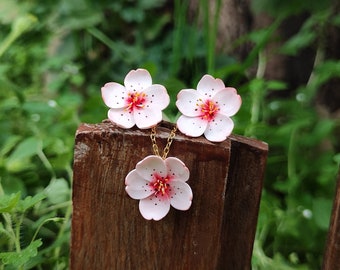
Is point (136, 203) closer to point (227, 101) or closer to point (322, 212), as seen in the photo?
point (227, 101)

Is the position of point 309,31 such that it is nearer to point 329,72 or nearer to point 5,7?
point 329,72

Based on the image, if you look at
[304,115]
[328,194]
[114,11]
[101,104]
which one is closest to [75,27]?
[114,11]

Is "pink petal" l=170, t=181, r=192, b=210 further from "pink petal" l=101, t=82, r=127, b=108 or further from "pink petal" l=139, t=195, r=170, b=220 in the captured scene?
"pink petal" l=101, t=82, r=127, b=108

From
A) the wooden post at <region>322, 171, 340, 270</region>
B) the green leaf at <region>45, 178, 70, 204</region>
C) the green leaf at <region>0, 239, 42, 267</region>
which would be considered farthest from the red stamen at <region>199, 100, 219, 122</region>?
the green leaf at <region>45, 178, 70, 204</region>

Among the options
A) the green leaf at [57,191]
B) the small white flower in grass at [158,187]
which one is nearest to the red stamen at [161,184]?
the small white flower in grass at [158,187]

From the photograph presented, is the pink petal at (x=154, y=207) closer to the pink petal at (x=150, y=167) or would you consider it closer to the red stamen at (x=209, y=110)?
the pink petal at (x=150, y=167)
